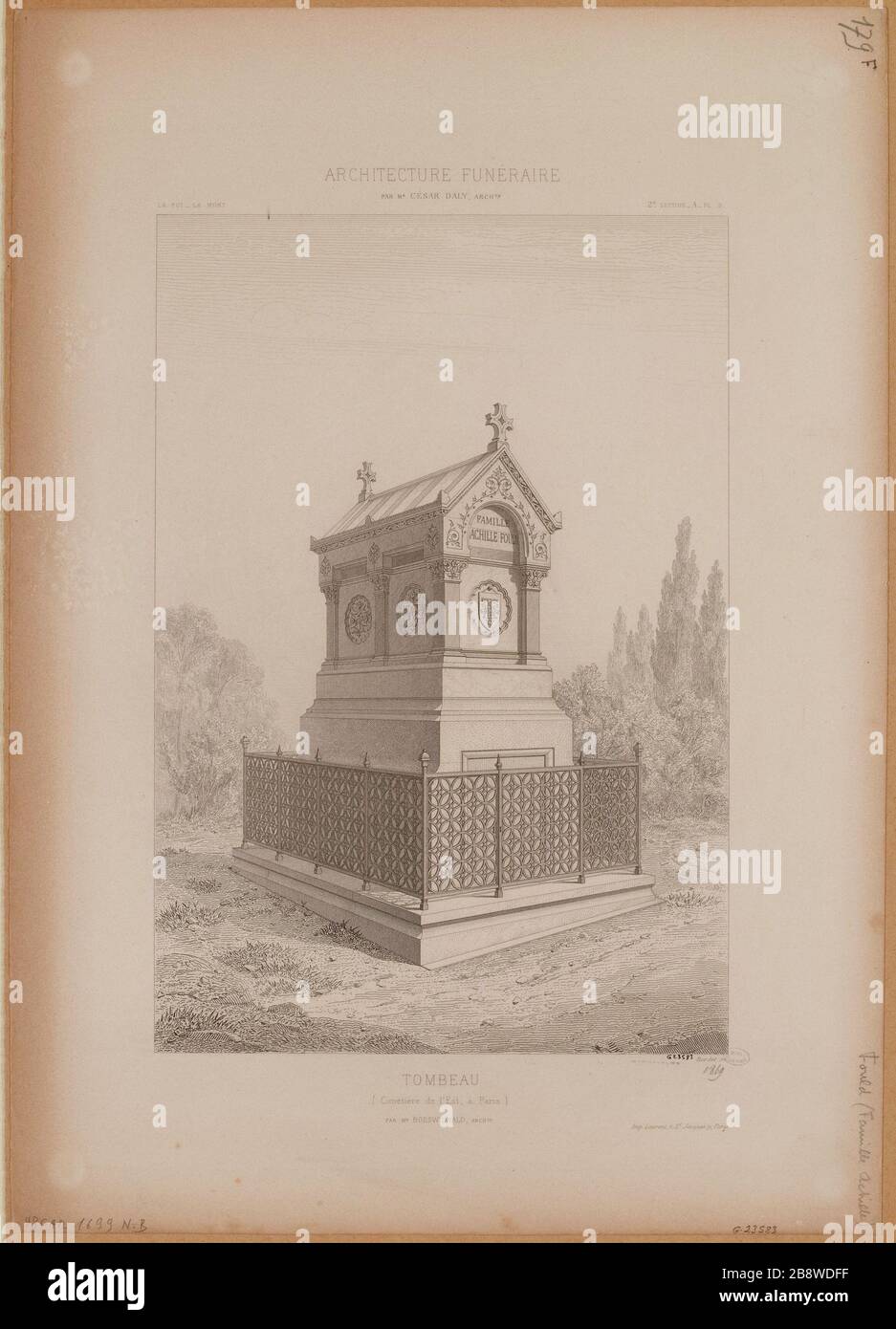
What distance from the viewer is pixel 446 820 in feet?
11.4

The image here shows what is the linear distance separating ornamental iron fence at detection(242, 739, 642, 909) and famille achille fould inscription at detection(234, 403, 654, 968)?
0.01 meters

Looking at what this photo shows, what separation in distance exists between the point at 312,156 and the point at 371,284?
2.42 feet

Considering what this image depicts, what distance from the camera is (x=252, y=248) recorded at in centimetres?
315

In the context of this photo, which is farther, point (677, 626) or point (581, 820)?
point (581, 820)

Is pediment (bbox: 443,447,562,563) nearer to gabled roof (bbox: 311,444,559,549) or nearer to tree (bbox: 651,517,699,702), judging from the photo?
gabled roof (bbox: 311,444,559,549)

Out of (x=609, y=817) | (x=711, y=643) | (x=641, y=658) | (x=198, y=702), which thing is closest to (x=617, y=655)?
(x=641, y=658)

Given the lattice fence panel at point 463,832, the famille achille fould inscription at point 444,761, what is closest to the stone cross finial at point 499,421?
the famille achille fould inscription at point 444,761

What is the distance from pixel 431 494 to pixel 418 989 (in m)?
2.87

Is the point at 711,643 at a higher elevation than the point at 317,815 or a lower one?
higher

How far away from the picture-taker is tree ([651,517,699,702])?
121 inches

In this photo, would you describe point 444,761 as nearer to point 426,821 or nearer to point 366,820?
point 426,821

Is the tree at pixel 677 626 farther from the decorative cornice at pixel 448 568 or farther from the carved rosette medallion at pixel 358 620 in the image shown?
the carved rosette medallion at pixel 358 620

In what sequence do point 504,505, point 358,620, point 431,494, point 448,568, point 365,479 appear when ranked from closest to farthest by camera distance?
1. point 365,479
2. point 431,494
3. point 504,505
4. point 448,568
5. point 358,620

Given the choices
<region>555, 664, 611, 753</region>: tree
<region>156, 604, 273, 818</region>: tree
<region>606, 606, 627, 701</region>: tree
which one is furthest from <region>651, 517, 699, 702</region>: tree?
<region>156, 604, 273, 818</region>: tree
